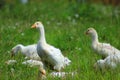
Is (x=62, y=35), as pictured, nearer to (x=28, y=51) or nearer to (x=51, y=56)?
(x=28, y=51)

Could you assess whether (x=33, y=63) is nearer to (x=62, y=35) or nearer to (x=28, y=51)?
(x=28, y=51)

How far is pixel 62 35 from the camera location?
11.9 metres

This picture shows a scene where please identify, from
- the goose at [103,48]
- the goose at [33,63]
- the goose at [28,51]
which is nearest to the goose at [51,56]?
the goose at [33,63]

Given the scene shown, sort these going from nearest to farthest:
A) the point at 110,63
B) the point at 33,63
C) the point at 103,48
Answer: the point at 110,63 < the point at 33,63 < the point at 103,48

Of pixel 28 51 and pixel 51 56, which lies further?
pixel 28 51

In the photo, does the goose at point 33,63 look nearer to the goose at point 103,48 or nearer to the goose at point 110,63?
the goose at point 110,63

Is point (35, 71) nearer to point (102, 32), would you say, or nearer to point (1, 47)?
point (1, 47)

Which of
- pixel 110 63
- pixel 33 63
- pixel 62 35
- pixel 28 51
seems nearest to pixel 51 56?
pixel 33 63

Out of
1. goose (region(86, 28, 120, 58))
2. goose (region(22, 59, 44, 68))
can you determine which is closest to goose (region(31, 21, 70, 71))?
goose (region(22, 59, 44, 68))

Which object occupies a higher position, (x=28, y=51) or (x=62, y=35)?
(x=62, y=35)

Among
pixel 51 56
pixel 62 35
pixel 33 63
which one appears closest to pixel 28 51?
pixel 51 56

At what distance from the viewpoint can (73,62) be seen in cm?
924

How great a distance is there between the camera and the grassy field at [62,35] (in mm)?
8031

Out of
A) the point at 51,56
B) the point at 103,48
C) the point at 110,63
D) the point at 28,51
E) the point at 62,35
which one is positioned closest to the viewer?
the point at 110,63
